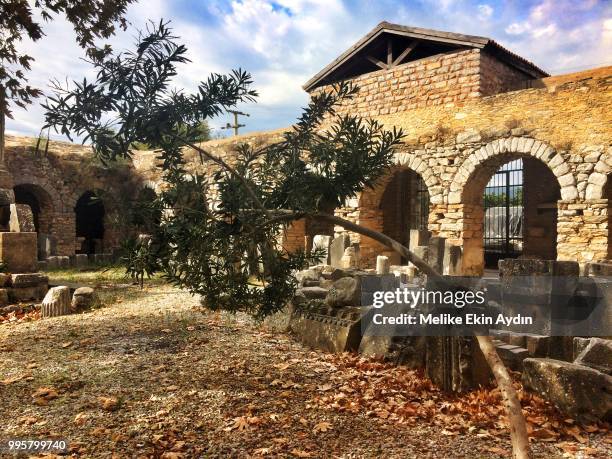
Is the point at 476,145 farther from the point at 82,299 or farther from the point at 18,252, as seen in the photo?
the point at 18,252

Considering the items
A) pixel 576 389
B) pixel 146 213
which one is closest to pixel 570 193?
pixel 576 389

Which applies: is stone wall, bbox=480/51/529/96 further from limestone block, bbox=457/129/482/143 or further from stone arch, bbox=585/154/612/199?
stone arch, bbox=585/154/612/199

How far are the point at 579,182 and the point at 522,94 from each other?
2.41m

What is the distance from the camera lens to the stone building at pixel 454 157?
A: 9844 millimetres

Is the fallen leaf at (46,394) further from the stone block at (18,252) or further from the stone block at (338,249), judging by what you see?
the stone block at (338,249)

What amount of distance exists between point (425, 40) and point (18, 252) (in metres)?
12.5

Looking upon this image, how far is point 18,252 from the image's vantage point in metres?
8.98

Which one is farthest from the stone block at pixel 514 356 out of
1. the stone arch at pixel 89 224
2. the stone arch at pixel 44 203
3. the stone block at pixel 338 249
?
the stone arch at pixel 89 224

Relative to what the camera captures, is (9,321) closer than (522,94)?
Yes

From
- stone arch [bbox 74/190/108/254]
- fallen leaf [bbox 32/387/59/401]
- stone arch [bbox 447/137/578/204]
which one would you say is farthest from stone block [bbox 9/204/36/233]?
stone arch [bbox 74/190/108/254]

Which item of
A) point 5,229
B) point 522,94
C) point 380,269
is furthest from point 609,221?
point 5,229

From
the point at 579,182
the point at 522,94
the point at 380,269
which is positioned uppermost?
the point at 522,94

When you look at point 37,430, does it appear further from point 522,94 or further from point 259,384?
point 522,94

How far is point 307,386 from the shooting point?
14.5 ft
